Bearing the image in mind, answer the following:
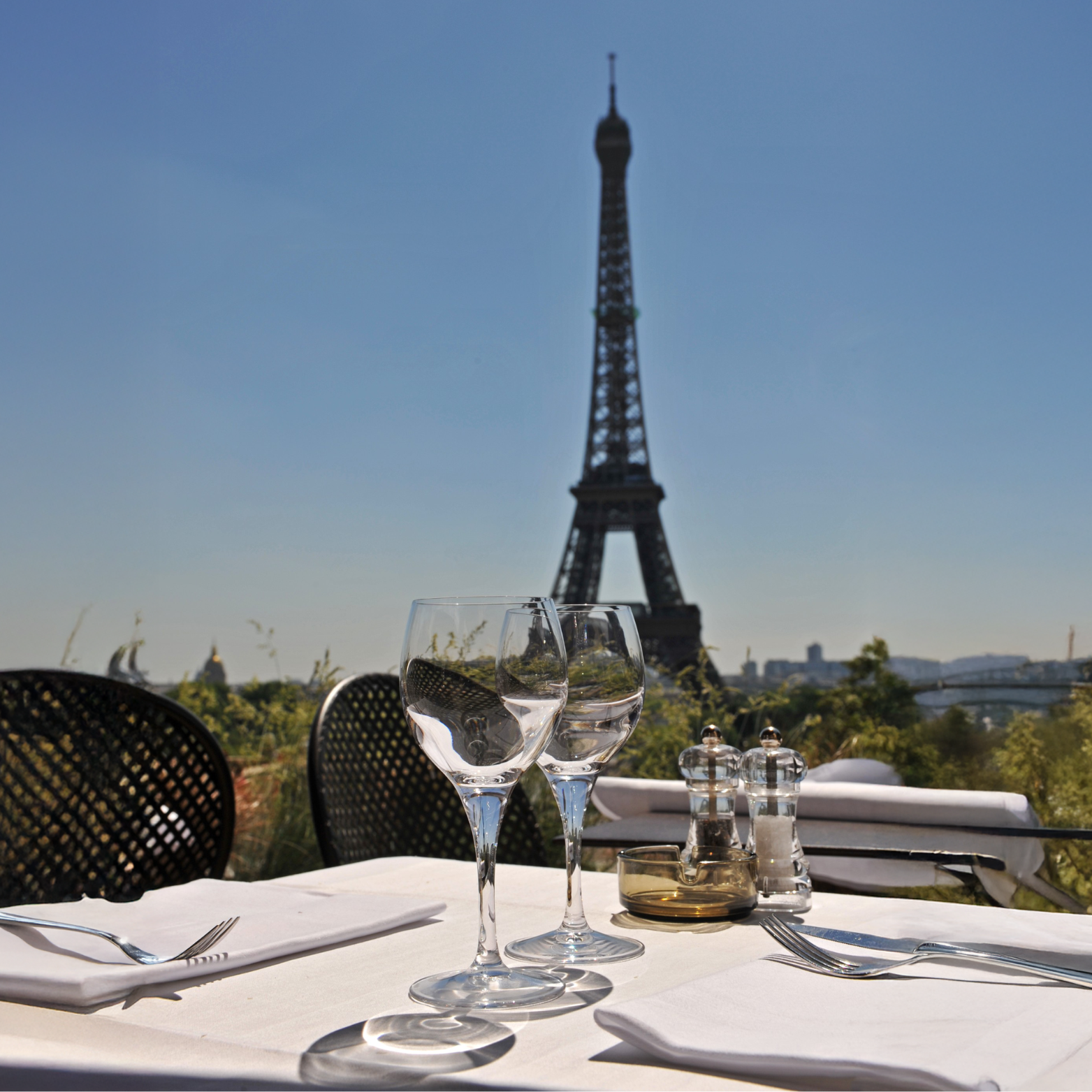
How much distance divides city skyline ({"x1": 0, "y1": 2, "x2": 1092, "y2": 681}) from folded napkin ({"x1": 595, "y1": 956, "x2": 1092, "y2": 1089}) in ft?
14.6

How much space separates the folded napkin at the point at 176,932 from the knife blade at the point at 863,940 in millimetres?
326

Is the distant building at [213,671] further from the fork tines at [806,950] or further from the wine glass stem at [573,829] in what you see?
the fork tines at [806,950]

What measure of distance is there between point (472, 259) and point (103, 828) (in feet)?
49.0

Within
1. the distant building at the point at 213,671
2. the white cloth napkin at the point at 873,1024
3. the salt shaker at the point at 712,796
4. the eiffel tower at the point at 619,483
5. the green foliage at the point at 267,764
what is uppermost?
the eiffel tower at the point at 619,483

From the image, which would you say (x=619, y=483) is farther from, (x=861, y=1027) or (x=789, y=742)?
(x=861, y=1027)

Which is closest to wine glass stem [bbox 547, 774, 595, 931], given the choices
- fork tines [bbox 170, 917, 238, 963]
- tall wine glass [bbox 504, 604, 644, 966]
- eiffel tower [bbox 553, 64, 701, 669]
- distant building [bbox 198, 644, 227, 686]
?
tall wine glass [bbox 504, 604, 644, 966]

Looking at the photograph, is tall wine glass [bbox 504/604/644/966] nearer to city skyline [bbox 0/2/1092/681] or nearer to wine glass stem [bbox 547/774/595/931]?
wine glass stem [bbox 547/774/595/931]

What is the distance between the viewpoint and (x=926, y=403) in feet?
40.7

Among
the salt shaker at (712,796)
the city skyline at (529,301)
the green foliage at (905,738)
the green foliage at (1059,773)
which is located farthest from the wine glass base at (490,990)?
the city skyline at (529,301)

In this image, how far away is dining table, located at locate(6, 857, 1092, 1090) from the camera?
455 mm

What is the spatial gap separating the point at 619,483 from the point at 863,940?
1594 centimetres

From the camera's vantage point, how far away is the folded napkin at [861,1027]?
0.43m

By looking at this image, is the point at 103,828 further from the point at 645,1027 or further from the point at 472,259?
the point at 472,259

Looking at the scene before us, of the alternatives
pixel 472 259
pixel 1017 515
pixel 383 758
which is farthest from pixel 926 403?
pixel 383 758
